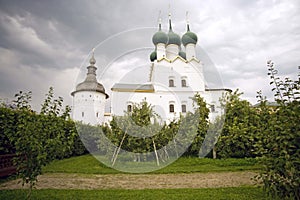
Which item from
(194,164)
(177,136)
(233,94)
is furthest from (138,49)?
(233,94)

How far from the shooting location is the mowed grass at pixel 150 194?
531cm

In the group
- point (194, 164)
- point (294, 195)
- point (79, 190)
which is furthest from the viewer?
point (194, 164)

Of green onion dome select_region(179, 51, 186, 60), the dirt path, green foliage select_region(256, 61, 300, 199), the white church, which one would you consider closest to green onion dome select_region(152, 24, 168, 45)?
the white church

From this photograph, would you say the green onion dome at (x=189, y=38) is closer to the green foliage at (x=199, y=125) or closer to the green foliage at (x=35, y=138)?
the green foliage at (x=199, y=125)

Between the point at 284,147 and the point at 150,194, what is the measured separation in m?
3.64

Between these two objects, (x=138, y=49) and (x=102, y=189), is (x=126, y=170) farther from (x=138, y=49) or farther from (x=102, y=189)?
(x=138, y=49)

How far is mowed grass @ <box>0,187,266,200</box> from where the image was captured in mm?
5312

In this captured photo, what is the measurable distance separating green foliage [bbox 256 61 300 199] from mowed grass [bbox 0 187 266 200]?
2.15 m

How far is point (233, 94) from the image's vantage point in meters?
13.5

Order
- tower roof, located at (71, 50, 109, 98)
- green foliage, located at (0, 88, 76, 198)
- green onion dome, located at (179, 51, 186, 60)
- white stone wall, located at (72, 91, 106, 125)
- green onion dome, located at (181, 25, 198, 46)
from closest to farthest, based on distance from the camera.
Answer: green foliage, located at (0, 88, 76, 198), tower roof, located at (71, 50, 109, 98), white stone wall, located at (72, 91, 106, 125), green onion dome, located at (181, 25, 198, 46), green onion dome, located at (179, 51, 186, 60)

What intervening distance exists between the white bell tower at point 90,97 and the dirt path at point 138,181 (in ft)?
7.22

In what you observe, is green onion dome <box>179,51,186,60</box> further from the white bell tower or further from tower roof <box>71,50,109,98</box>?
tower roof <box>71,50,109,98</box>

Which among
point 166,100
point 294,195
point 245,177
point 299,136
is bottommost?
point 245,177

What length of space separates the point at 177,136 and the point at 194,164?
276cm
